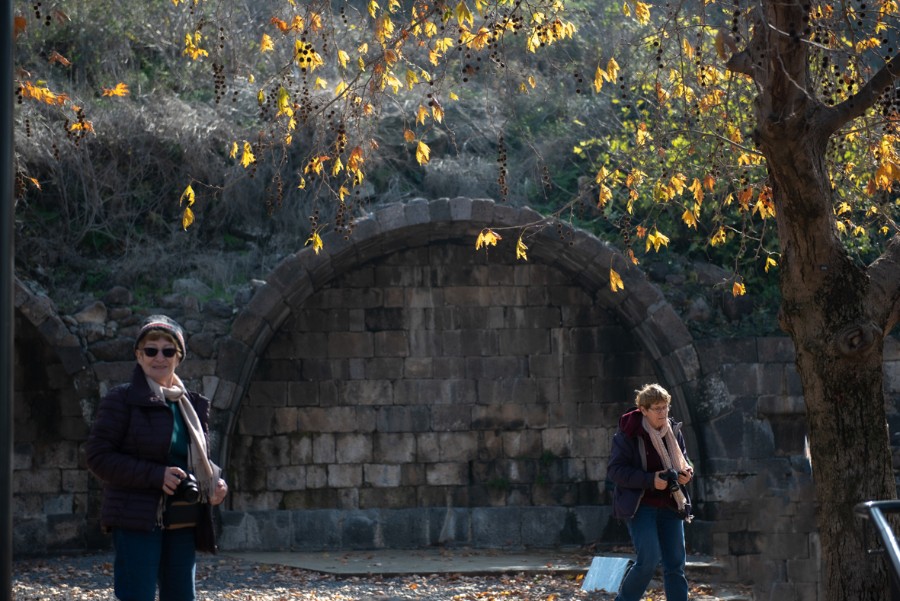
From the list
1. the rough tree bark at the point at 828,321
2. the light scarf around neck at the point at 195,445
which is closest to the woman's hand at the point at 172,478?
the light scarf around neck at the point at 195,445

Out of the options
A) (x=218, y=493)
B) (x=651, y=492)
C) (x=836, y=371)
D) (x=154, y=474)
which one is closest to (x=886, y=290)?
(x=836, y=371)

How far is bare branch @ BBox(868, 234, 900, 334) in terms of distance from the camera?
6.91m

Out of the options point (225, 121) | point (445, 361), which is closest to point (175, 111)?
point (225, 121)

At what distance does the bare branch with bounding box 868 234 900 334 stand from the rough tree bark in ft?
0.06

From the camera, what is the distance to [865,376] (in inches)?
269

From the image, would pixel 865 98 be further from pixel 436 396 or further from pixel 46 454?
pixel 46 454

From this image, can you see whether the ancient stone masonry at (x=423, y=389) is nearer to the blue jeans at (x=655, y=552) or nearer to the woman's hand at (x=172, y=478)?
the blue jeans at (x=655, y=552)

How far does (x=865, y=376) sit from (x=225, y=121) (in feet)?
34.1

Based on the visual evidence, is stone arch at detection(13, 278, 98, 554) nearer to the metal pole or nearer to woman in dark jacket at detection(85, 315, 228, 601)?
woman in dark jacket at detection(85, 315, 228, 601)

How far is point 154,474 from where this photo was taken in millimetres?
5336

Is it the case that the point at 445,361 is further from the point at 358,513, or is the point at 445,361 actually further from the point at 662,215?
the point at 662,215

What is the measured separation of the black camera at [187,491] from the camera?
5398 millimetres

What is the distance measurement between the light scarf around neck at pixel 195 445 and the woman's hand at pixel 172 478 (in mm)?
141

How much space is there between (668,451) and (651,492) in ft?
1.05
